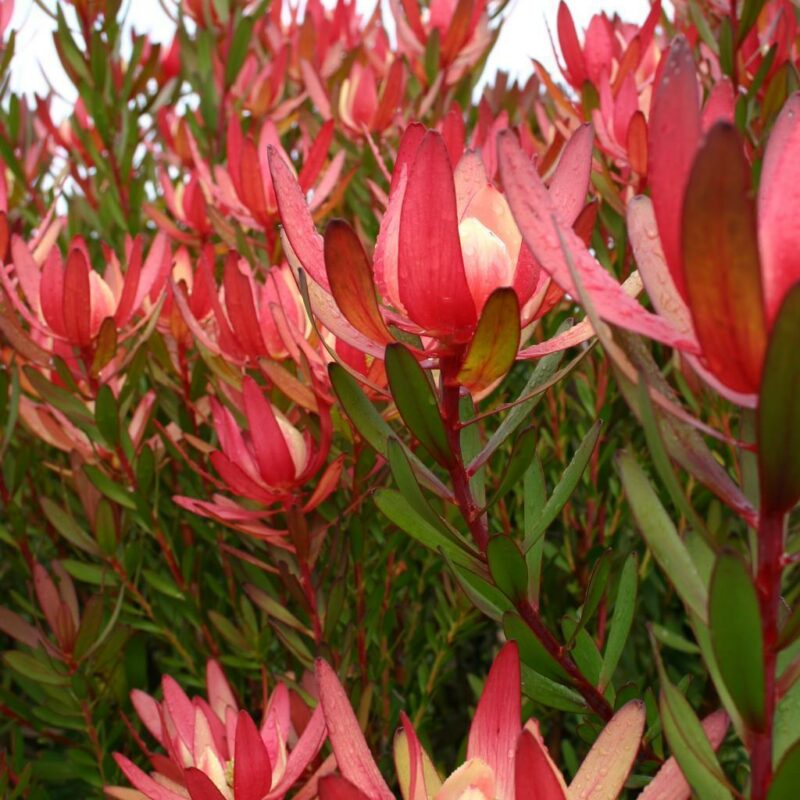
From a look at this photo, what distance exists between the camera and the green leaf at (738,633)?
0.36 meters

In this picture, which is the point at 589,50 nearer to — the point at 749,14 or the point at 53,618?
the point at 749,14

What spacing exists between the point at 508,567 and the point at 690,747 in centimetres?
17

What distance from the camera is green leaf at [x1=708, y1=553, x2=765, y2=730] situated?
0.36 m

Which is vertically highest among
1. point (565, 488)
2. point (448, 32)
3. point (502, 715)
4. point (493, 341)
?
point (448, 32)

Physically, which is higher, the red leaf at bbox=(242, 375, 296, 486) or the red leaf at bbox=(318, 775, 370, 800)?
the red leaf at bbox=(242, 375, 296, 486)

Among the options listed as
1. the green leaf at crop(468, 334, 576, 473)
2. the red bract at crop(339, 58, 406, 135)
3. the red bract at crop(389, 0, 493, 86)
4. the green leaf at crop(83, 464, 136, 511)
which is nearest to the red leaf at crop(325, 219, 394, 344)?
the green leaf at crop(468, 334, 576, 473)

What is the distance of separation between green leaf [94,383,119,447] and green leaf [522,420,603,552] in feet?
1.61

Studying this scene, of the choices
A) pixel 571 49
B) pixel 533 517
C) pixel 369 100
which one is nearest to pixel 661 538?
pixel 533 517

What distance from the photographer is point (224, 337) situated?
95cm

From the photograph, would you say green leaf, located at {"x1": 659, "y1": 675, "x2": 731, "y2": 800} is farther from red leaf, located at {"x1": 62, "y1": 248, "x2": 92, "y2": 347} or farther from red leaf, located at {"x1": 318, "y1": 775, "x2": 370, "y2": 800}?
red leaf, located at {"x1": 62, "y1": 248, "x2": 92, "y2": 347}

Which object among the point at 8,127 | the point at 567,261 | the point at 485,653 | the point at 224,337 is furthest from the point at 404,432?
the point at 8,127

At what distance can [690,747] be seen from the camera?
1.37 ft

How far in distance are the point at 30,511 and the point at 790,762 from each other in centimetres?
127

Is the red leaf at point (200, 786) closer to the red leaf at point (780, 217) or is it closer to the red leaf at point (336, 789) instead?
the red leaf at point (336, 789)
